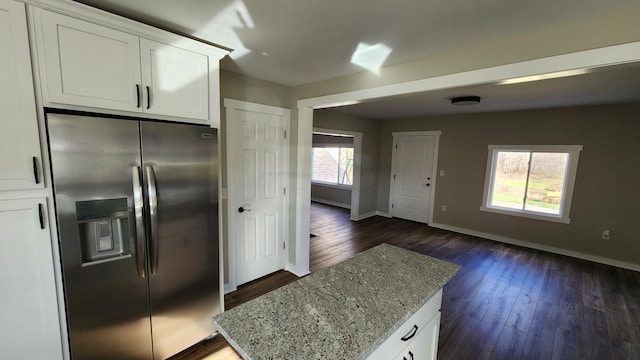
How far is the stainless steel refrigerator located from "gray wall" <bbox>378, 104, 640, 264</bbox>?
4.88 metres

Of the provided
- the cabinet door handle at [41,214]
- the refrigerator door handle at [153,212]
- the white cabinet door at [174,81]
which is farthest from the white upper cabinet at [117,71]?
the cabinet door handle at [41,214]

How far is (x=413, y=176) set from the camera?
5875mm

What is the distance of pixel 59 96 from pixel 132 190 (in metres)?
0.60

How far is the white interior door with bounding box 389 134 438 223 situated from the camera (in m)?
5.63

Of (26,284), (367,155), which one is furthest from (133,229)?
(367,155)

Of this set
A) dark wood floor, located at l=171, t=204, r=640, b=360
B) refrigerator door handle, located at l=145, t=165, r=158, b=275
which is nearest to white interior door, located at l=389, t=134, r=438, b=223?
dark wood floor, located at l=171, t=204, r=640, b=360

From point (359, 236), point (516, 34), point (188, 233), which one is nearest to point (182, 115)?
point (188, 233)

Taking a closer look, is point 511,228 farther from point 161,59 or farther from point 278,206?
point 161,59

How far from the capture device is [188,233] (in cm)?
185

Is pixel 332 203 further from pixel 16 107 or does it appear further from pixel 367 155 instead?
pixel 16 107

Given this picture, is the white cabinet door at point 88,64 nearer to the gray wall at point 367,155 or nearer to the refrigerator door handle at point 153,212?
the refrigerator door handle at point 153,212

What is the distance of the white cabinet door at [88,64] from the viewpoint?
1.33 metres

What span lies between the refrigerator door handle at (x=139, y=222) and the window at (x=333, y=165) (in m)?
5.57

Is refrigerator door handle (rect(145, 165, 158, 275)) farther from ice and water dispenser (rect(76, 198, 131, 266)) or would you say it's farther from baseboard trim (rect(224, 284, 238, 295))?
baseboard trim (rect(224, 284, 238, 295))
